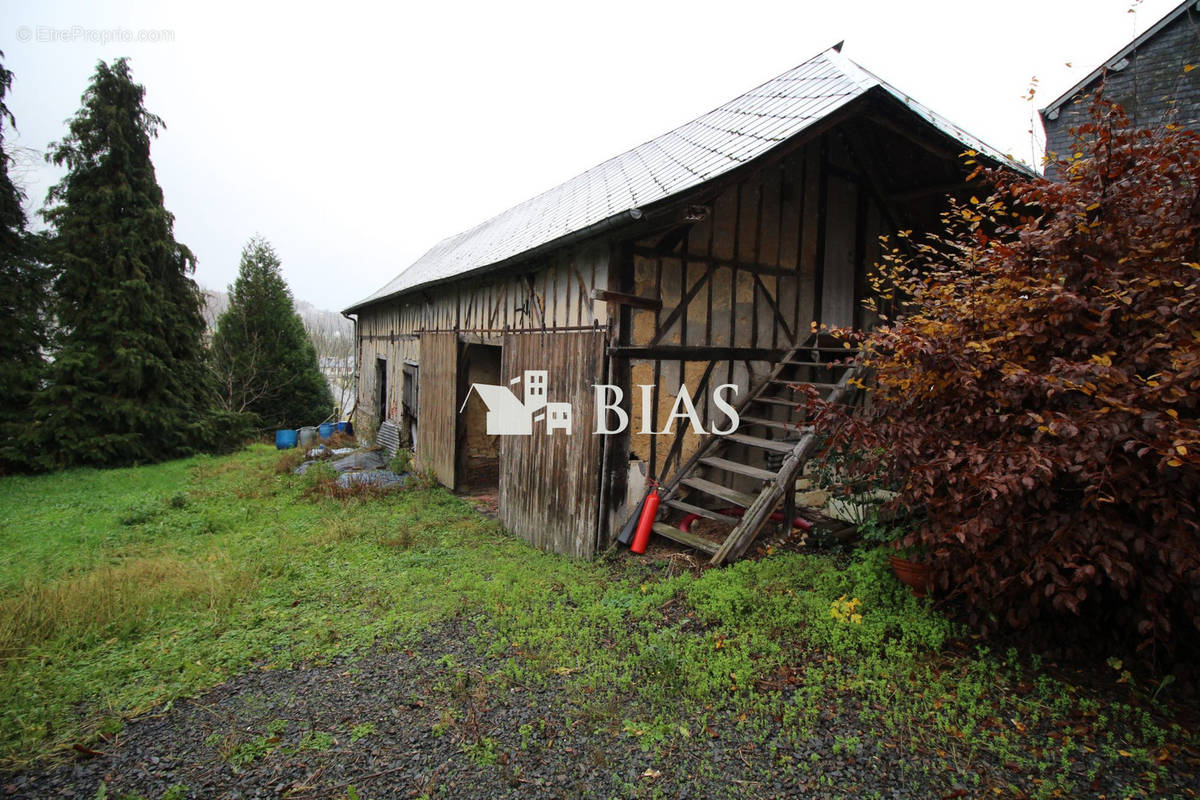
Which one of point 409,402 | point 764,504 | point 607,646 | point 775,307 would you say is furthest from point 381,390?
point 607,646

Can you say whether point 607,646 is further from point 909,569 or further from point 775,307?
point 775,307

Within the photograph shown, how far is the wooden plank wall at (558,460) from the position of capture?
549cm

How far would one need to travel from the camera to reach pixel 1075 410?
2.90 metres

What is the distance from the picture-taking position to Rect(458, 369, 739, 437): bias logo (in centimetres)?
543

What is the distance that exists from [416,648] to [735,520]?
2824 mm

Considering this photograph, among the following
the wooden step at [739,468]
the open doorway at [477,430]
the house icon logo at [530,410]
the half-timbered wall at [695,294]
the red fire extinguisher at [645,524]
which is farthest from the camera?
the open doorway at [477,430]

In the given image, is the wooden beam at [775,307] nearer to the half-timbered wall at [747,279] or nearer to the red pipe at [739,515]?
the half-timbered wall at [747,279]

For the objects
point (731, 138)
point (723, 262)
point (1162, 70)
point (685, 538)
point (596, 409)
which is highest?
point (1162, 70)

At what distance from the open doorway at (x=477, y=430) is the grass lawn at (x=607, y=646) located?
251 centimetres

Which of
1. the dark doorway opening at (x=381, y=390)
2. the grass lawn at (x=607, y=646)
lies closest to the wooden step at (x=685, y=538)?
the grass lawn at (x=607, y=646)

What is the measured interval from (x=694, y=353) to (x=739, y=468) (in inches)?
51.3

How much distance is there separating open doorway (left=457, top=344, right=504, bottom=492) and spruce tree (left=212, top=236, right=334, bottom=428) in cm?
923

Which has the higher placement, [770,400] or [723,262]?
[723,262]

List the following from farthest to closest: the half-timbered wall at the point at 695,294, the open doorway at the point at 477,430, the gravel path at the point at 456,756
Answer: the open doorway at the point at 477,430 < the half-timbered wall at the point at 695,294 < the gravel path at the point at 456,756
